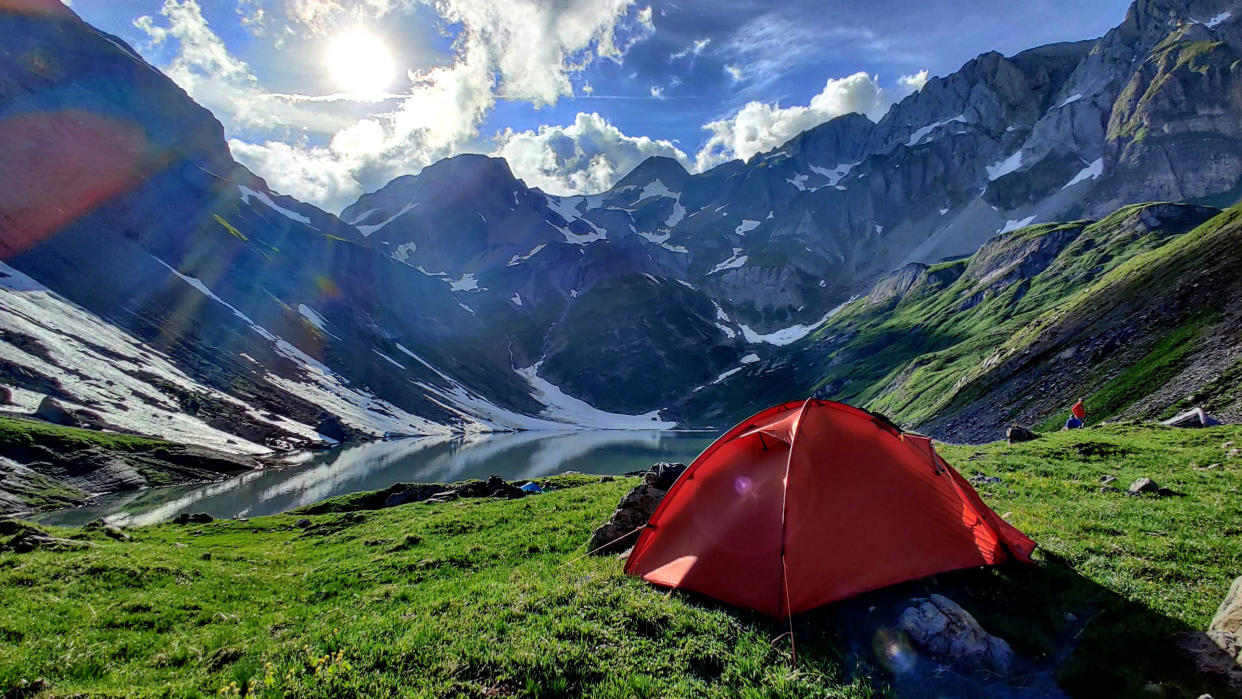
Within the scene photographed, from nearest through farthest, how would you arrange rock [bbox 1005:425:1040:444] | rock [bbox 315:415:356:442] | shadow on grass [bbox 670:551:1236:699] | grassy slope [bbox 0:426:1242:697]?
1. shadow on grass [bbox 670:551:1236:699]
2. grassy slope [bbox 0:426:1242:697]
3. rock [bbox 1005:425:1040:444]
4. rock [bbox 315:415:356:442]

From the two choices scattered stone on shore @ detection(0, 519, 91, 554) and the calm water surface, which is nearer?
scattered stone on shore @ detection(0, 519, 91, 554)

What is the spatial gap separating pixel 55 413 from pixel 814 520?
110123 mm

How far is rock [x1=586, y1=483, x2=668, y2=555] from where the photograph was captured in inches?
513

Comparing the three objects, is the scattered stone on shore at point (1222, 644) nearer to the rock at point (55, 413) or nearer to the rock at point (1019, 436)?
the rock at point (1019, 436)

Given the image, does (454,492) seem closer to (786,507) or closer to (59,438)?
(786,507)

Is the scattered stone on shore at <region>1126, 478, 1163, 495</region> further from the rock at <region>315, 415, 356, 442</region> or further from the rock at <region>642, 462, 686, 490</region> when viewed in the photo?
the rock at <region>315, 415, 356, 442</region>

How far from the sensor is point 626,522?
44.0 ft

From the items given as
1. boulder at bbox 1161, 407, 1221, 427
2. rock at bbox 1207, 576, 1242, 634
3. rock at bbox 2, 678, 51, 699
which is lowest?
boulder at bbox 1161, 407, 1221, 427

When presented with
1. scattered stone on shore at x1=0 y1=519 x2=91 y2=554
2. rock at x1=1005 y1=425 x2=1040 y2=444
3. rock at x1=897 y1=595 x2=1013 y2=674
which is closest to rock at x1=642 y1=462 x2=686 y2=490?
rock at x1=897 y1=595 x2=1013 y2=674

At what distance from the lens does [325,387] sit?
469 feet

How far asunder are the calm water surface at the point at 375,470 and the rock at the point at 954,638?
6423cm

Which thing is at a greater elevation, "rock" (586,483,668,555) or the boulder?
"rock" (586,483,668,555)

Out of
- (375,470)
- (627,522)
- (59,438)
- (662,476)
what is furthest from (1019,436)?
(59,438)

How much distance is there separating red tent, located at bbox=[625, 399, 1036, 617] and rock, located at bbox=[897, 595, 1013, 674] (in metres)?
1.12
